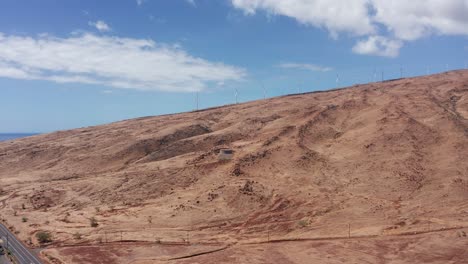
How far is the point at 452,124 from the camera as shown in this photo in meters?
76.0

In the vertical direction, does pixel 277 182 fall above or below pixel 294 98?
below

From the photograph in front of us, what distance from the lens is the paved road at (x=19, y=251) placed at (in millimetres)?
42341

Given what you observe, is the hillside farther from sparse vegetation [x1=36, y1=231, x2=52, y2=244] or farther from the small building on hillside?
the small building on hillside

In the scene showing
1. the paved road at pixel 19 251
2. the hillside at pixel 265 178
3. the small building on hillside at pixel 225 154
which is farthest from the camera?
the small building on hillside at pixel 225 154

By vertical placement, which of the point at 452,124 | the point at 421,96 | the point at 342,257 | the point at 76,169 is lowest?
the point at 342,257

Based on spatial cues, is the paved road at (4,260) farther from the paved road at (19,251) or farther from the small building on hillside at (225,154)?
the small building on hillside at (225,154)

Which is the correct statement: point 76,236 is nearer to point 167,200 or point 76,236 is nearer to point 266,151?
point 167,200

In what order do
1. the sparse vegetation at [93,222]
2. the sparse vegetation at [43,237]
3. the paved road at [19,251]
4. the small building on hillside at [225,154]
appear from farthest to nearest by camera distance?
1. the small building on hillside at [225,154]
2. the sparse vegetation at [93,222]
3. the sparse vegetation at [43,237]
4. the paved road at [19,251]

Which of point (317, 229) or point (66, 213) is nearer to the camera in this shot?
point (317, 229)

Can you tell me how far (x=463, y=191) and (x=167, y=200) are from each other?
39.5 meters

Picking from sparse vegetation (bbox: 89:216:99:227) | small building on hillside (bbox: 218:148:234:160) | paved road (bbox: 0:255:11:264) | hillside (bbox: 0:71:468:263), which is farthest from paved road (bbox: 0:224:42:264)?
small building on hillside (bbox: 218:148:234:160)

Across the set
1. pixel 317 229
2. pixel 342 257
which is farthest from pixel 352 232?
pixel 342 257

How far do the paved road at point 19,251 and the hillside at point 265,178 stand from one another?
52.4 inches

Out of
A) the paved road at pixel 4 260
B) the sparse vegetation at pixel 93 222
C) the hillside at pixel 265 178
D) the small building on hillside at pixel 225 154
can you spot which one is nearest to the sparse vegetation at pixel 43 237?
the hillside at pixel 265 178
